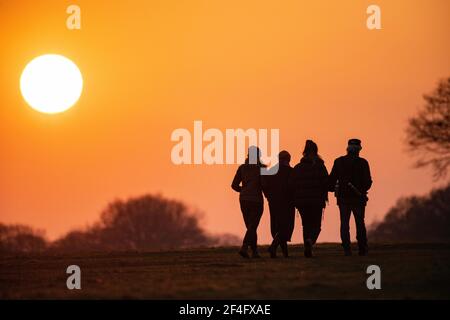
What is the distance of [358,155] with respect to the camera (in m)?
28.1

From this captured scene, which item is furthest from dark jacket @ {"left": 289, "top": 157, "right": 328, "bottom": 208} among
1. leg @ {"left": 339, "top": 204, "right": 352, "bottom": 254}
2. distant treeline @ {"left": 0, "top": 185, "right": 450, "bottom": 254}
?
distant treeline @ {"left": 0, "top": 185, "right": 450, "bottom": 254}

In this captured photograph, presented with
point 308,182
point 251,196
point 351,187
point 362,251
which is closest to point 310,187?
point 308,182

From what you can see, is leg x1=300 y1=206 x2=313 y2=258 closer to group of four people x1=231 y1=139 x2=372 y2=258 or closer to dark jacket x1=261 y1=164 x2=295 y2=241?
group of four people x1=231 y1=139 x2=372 y2=258

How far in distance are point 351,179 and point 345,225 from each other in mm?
906

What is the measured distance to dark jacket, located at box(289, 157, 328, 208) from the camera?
27.5m

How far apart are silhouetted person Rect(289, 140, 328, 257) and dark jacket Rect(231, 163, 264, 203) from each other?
2.25 feet

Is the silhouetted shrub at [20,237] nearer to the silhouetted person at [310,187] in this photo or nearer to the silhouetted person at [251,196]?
the silhouetted person at [251,196]

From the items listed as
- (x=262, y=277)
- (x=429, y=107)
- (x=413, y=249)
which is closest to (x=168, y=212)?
(x=429, y=107)

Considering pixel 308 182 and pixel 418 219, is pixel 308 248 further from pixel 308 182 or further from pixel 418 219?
pixel 418 219

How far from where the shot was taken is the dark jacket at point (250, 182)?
27.9m

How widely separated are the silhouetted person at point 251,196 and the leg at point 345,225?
5.31 ft

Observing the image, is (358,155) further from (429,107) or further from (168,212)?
(168,212)

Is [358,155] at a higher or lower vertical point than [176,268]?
higher

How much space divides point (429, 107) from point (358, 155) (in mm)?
28043
